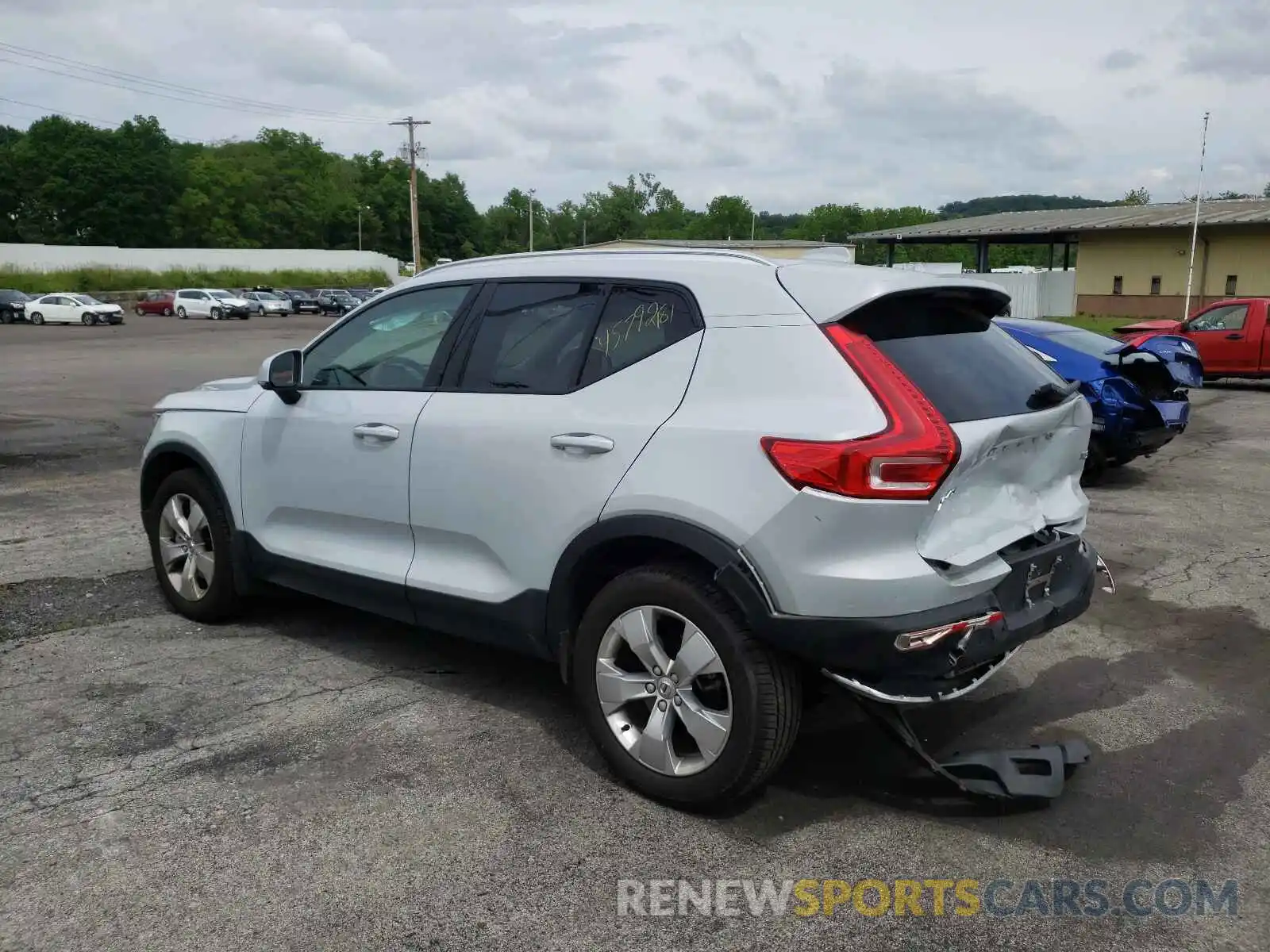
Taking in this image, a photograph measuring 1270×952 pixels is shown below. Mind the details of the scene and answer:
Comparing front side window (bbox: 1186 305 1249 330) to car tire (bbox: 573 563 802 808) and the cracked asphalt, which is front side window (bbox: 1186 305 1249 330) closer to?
the cracked asphalt

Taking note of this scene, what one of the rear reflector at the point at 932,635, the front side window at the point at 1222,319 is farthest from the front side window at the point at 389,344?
the front side window at the point at 1222,319

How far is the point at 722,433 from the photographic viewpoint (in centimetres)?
335

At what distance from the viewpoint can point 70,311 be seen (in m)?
47.4

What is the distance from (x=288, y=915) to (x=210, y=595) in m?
2.67

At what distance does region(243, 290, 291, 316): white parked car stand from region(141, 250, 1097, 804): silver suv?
184ft

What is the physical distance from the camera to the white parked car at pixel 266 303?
56.9 metres

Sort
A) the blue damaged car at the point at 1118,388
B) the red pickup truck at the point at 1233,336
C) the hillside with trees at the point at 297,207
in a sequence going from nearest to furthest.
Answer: the blue damaged car at the point at 1118,388 → the red pickup truck at the point at 1233,336 → the hillside with trees at the point at 297,207

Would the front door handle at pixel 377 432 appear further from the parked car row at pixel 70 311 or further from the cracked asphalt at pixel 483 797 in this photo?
the parked car row at pixel 70 311

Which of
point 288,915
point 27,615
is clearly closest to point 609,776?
point 288,915

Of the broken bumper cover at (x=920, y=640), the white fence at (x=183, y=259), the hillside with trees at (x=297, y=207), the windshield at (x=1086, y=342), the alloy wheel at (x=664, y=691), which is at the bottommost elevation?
the alloy wheel at (x=664, y=691)

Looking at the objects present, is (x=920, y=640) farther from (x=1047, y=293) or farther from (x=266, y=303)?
(x=266, y=303)

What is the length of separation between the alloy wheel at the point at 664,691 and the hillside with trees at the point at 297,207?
218ft

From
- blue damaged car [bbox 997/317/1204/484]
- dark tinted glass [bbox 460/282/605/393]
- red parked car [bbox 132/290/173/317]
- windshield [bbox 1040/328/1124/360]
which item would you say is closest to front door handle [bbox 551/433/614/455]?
Answer: dark tinted glass [bbox 460/282/605/393]

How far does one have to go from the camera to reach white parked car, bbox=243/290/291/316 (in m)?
56.9
